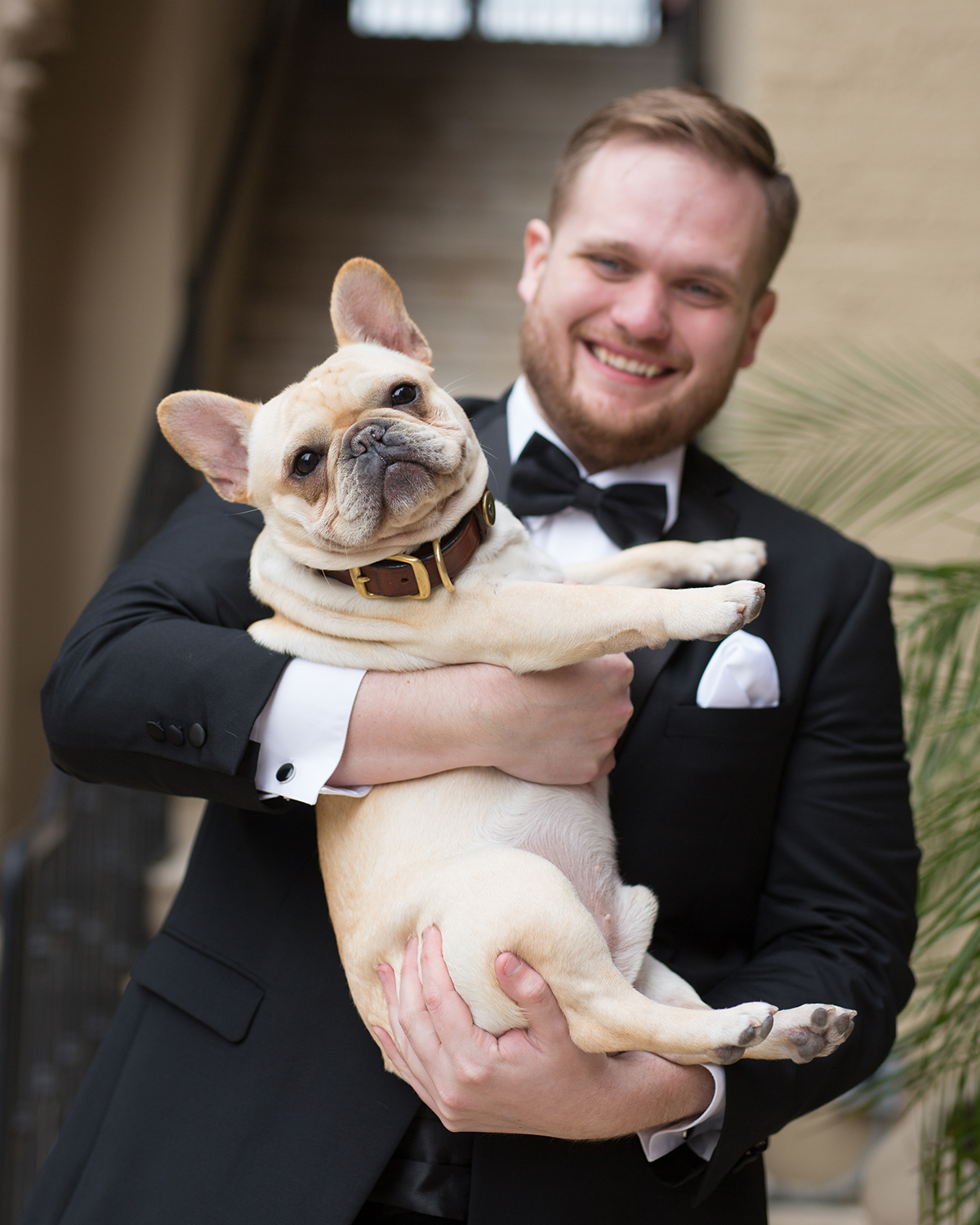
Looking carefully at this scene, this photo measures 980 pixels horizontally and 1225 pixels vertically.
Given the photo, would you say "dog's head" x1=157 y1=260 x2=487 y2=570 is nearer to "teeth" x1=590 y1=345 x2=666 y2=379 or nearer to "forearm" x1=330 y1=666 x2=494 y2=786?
"forearm" x1=330 y1=666 x2=494 y2=786

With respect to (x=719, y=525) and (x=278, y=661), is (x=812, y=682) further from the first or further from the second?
(x=278, y=661)

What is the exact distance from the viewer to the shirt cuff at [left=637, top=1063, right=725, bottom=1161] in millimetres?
1298

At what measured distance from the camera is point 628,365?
5.54ft

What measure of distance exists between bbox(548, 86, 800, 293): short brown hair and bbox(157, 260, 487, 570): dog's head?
49 cm

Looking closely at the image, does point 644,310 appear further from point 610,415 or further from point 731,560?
point 731,560

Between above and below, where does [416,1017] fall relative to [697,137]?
below

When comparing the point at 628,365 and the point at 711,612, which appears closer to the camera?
the point at 711,612


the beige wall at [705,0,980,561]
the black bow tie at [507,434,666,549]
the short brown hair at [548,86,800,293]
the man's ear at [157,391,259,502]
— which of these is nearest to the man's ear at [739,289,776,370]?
the short brown hair at [548,86,800,293]

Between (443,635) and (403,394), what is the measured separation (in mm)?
346

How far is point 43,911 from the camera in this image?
3.34m

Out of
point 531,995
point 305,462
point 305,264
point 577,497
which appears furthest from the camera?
point 305,264

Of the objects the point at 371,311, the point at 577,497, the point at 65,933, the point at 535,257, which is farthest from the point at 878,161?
the point at 65,933

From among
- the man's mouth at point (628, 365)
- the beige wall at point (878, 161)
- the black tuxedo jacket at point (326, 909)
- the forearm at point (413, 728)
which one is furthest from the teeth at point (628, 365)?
the beige wall at point (878, 161)

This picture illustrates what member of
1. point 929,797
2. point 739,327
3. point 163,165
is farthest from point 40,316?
point 929,797
